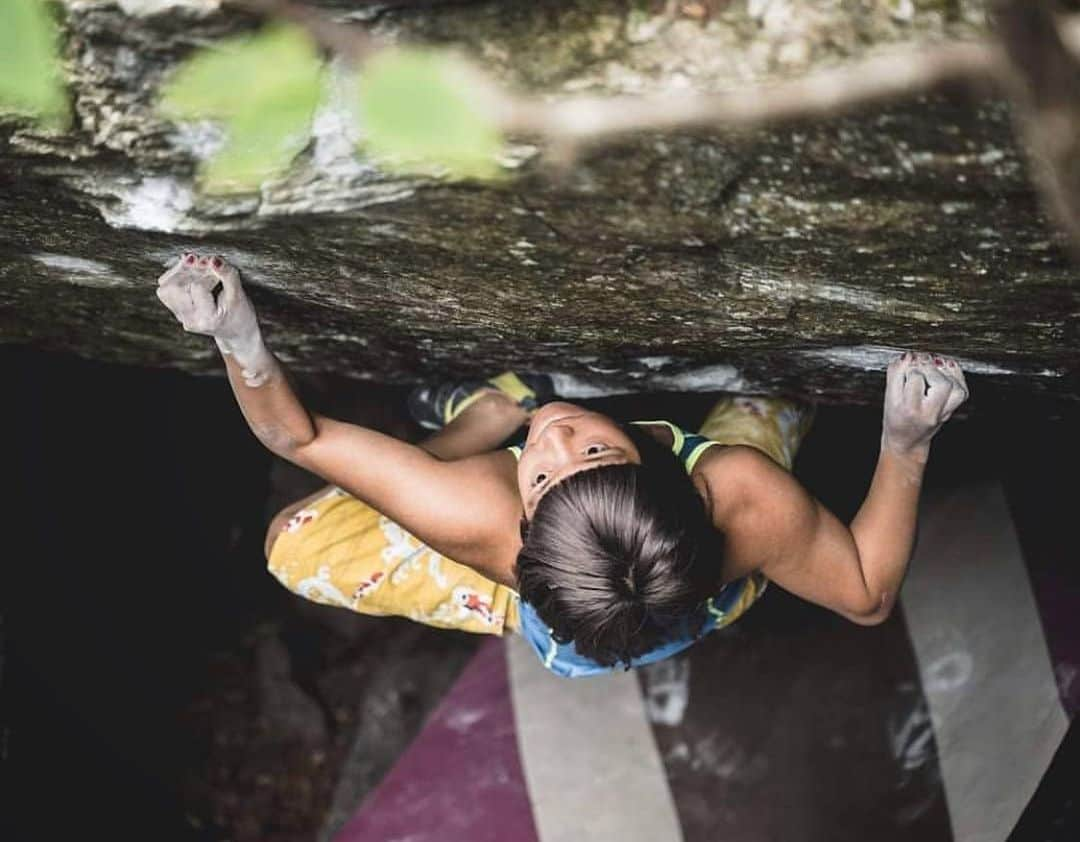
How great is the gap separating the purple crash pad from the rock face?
1761mm

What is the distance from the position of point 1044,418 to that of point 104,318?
8.14 feet

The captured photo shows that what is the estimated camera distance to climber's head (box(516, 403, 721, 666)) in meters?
2.37

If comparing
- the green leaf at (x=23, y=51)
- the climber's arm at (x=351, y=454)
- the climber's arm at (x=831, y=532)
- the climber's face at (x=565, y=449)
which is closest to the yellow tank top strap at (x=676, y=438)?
the climber's arm at (x=831, y=532)

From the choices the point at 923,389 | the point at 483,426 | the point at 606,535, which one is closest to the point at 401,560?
the point at 483,426

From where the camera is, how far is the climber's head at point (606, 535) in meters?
2.37

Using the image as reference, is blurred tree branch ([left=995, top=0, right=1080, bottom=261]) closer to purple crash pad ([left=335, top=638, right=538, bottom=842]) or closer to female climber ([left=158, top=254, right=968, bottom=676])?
female climber ([left=158, top=254, right=968, bottom=676])

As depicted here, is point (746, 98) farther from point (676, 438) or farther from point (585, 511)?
point (676, 438)

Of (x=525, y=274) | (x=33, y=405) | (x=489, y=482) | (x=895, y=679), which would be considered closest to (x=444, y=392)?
(x=489, y=482)

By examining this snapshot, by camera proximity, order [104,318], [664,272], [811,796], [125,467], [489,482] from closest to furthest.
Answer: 1. [664,272]
2. [489,482]
3. [104,318]
4. [811,796]
5. [125,467]

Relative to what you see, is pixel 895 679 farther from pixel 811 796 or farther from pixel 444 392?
pixel 444 392

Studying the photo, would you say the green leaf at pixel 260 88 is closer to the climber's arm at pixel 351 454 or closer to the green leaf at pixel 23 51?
the green leaf at pixel 23 51

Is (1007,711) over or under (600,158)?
under

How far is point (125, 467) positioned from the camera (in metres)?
4.23

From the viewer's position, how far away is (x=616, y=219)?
1949 mm
